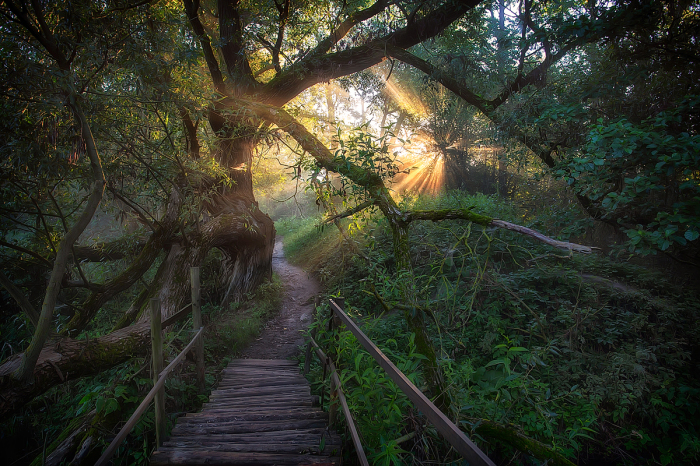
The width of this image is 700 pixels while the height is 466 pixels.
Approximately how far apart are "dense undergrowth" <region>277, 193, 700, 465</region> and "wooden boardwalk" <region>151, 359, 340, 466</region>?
0.58 m

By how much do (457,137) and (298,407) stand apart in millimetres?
12014

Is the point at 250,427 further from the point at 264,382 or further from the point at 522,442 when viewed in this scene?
the point at 522,442

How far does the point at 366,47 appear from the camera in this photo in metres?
7.81

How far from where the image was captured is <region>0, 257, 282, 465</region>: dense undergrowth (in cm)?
434

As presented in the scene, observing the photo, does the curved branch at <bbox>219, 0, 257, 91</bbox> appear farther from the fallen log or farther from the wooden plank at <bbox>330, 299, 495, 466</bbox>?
the wooden plank at <bbox>330, 299, 495, 466</bbox>

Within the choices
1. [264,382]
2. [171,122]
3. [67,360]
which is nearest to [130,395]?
[67,360]

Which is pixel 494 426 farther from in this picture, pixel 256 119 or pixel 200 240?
pixel 200 240

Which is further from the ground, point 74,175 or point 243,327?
point 74,175

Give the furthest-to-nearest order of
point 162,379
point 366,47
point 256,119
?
1. point 366,47
2. point 256,119
3. point 162,379

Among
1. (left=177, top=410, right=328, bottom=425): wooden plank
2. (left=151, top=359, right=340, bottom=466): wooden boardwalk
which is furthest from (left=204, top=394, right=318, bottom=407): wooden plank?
(left=177, top=410, right=328, bottom=425): wooden plank

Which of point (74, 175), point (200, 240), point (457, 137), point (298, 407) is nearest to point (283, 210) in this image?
point (457, 137)

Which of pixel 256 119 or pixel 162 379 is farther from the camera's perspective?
pixel 256 119

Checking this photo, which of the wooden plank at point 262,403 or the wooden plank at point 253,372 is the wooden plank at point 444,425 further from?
the wooden plank at point 253,372

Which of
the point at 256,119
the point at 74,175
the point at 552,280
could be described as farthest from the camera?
the point at 256,119
